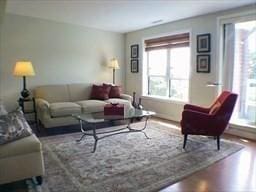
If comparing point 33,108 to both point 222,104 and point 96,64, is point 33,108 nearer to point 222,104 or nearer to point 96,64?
point 96,64

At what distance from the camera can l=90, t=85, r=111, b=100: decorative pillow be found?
556cm

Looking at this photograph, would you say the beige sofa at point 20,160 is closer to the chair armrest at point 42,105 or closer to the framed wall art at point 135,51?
the chair armrest at point 42,105

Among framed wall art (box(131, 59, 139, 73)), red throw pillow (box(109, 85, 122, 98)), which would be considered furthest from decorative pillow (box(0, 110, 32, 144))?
framed wall art (box(131, 59, 139, 73))

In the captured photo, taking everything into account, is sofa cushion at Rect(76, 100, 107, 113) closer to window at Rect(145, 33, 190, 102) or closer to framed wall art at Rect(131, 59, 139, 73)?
window at Rect(145, 33, 190, 102)

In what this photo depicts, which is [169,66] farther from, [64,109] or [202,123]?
[64,109]

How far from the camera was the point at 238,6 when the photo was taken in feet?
13.6

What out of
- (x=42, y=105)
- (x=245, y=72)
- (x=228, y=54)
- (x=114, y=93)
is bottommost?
(x=42, y=105)

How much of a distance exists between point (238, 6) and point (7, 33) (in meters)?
4.57

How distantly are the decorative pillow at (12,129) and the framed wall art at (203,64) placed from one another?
361 cm

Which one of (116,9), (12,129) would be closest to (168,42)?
(116,9)

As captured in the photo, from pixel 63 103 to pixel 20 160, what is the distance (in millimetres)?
2653

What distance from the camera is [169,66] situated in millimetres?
5871

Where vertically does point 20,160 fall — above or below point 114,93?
below

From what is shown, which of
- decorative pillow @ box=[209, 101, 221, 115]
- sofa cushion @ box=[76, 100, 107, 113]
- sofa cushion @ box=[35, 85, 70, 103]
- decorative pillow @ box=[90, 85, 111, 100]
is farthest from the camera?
decorative pillow @ box=[90, 85, 111, 100]
